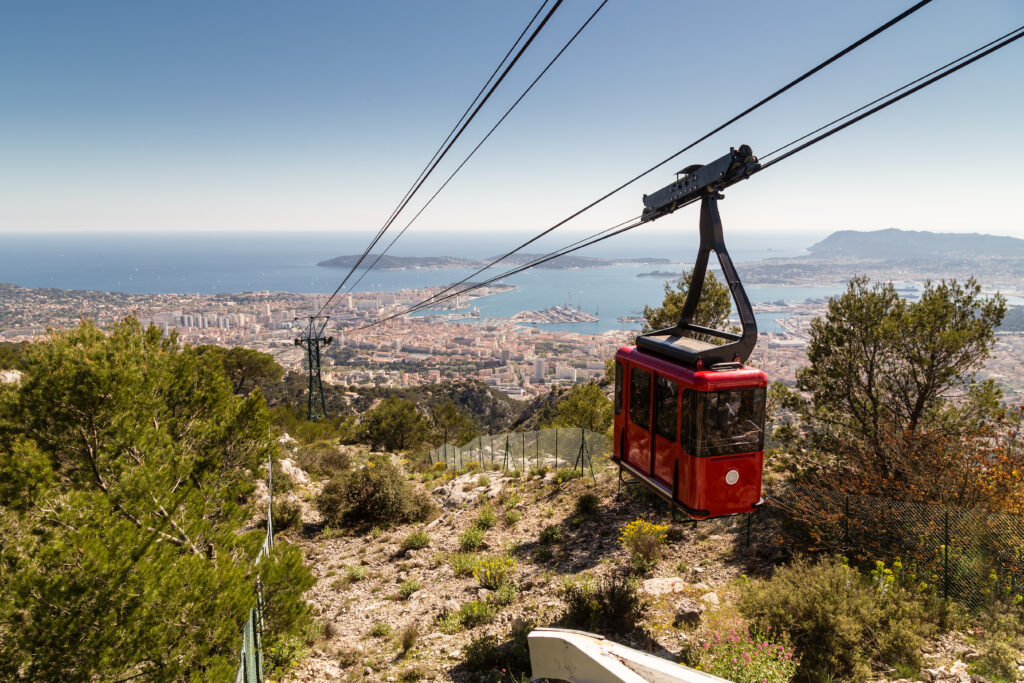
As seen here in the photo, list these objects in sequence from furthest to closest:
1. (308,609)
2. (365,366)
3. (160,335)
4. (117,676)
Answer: (365,366), (160,335), (308,609), (117,676)

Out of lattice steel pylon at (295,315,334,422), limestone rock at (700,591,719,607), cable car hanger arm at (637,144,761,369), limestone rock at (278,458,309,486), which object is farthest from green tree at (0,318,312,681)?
lattice steel pylon at (295,315,334,422)

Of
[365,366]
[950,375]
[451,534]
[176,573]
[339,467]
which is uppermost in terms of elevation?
[950,375]

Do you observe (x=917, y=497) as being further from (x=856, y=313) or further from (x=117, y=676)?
(x=117, y=676)

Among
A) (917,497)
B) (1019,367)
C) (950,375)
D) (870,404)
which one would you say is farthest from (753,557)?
(1019,367)

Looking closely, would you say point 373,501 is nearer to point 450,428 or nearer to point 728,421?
point 728,421

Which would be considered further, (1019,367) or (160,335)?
(1019,367)

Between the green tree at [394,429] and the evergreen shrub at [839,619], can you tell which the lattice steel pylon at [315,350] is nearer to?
the green tree at [394,429]

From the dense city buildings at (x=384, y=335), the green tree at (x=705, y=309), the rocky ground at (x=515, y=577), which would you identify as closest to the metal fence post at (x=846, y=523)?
the rocky ground at (x=515, y=577)

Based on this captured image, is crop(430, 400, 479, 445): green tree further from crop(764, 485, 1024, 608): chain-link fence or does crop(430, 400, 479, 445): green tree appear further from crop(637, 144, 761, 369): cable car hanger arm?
crop(637, 144, 761, 369): cable car hanger arm
